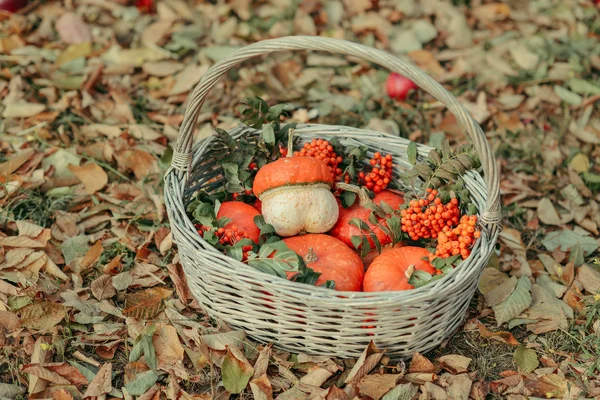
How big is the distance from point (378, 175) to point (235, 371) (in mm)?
946

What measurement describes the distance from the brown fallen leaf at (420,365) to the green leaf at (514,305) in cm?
39

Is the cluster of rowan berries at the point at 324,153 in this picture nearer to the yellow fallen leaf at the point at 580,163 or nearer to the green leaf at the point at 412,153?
the green leaf at the point at 412,153

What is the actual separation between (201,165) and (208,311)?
59 cm

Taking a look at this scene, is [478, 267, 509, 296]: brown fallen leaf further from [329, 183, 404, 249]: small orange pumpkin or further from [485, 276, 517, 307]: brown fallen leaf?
[329, 183, 404, 249]: small orange pumpkin

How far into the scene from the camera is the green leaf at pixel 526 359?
92.7 inches

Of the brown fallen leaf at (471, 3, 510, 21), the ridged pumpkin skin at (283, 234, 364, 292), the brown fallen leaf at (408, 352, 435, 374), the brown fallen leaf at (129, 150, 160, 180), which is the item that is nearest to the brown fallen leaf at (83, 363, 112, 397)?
the ridged pumpkin skin at (283, 234, 364, 292)

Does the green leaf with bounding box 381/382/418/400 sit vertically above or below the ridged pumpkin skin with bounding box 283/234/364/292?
below

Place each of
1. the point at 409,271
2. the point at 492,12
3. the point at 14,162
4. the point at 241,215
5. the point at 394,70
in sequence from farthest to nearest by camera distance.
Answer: the point at 492,12 → the point at 14,162 → the point at 241,215 → the point at 409,271 → the point at 394,70

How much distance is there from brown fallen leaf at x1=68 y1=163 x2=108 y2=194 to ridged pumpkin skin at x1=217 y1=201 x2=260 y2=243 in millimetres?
775

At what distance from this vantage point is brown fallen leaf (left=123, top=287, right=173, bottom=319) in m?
2.46

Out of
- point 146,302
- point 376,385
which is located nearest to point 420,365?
point 376,385

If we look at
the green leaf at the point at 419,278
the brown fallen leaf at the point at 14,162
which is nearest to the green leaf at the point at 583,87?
the green leaf at the point at 419,278

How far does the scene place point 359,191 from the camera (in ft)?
8.29

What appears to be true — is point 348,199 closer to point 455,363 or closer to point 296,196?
point 296,196
